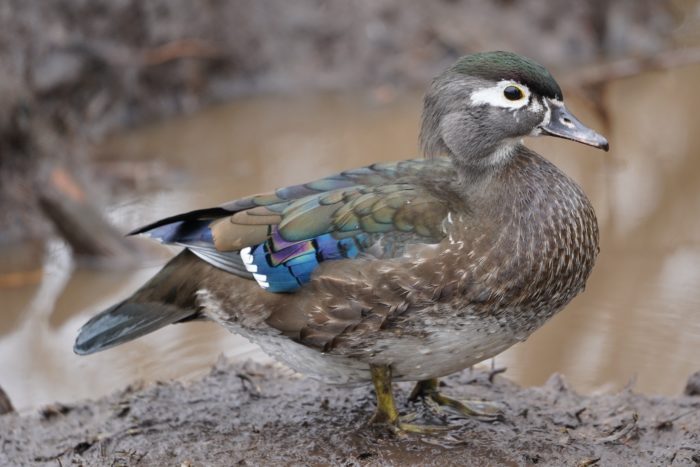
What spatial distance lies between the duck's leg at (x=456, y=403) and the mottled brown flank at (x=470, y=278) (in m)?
0.44

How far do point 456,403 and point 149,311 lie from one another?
1.15 metres

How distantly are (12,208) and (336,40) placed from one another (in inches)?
133

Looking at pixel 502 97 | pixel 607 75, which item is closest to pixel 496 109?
pixel 502 97

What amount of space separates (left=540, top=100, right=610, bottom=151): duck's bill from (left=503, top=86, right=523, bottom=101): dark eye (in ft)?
0.34

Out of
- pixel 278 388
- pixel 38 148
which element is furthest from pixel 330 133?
pixel 278 388

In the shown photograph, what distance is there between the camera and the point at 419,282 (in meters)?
3.27

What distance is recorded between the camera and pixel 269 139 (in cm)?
798

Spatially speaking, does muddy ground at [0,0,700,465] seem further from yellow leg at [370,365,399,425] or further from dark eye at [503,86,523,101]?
dark eye at [503,86,523,101]

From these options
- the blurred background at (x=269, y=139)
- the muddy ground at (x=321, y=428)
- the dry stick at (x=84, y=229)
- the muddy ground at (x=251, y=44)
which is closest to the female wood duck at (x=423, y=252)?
the muddy ground at (x=321, y=428)

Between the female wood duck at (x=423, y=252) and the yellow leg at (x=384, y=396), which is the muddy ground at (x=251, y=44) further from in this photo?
the yellow leg at (x=384, y=396)

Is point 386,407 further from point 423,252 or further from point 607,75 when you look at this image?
point 607,75

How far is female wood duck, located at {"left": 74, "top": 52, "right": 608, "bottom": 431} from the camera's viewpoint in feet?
10.8

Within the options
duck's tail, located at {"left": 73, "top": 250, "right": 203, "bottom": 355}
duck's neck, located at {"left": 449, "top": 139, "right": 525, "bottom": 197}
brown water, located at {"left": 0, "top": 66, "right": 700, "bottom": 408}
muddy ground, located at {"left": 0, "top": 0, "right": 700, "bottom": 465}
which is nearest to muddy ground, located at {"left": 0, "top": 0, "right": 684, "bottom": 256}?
muddy ground, located at {"left": 0, "top": 0, "right": 700, "bottom": 465}

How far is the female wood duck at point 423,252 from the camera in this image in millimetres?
3291
